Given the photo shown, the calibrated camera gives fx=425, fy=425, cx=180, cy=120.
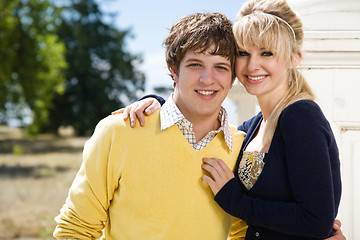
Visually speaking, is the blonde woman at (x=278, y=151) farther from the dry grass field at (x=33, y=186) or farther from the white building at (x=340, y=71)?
the dry grass field at (x=33, y=186)

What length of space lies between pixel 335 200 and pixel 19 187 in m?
9.90

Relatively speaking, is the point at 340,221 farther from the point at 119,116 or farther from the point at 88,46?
the point at 88,46

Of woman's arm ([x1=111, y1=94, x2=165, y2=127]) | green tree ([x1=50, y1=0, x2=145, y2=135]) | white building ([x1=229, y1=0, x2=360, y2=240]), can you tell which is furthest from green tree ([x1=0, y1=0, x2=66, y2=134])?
white building ([x1=229, y1=0, x2=360, y2=240])

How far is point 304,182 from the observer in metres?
1.69

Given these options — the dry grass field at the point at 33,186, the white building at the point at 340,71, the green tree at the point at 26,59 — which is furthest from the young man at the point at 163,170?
the green tree at the point at 26,59

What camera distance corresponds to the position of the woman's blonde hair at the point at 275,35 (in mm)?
1907

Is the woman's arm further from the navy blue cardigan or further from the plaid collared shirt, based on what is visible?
the navy blue cardigan

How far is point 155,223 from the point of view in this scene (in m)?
1.95

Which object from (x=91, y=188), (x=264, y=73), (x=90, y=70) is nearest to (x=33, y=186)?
(x=91, y=188)

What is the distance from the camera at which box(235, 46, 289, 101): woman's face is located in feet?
6.43

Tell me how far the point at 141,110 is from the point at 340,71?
101 cm

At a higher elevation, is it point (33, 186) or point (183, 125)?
point (183, 125)

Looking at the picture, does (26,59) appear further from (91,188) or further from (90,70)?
(91,188)

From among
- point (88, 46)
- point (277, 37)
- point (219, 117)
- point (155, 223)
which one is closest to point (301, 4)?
point (277, 37)
